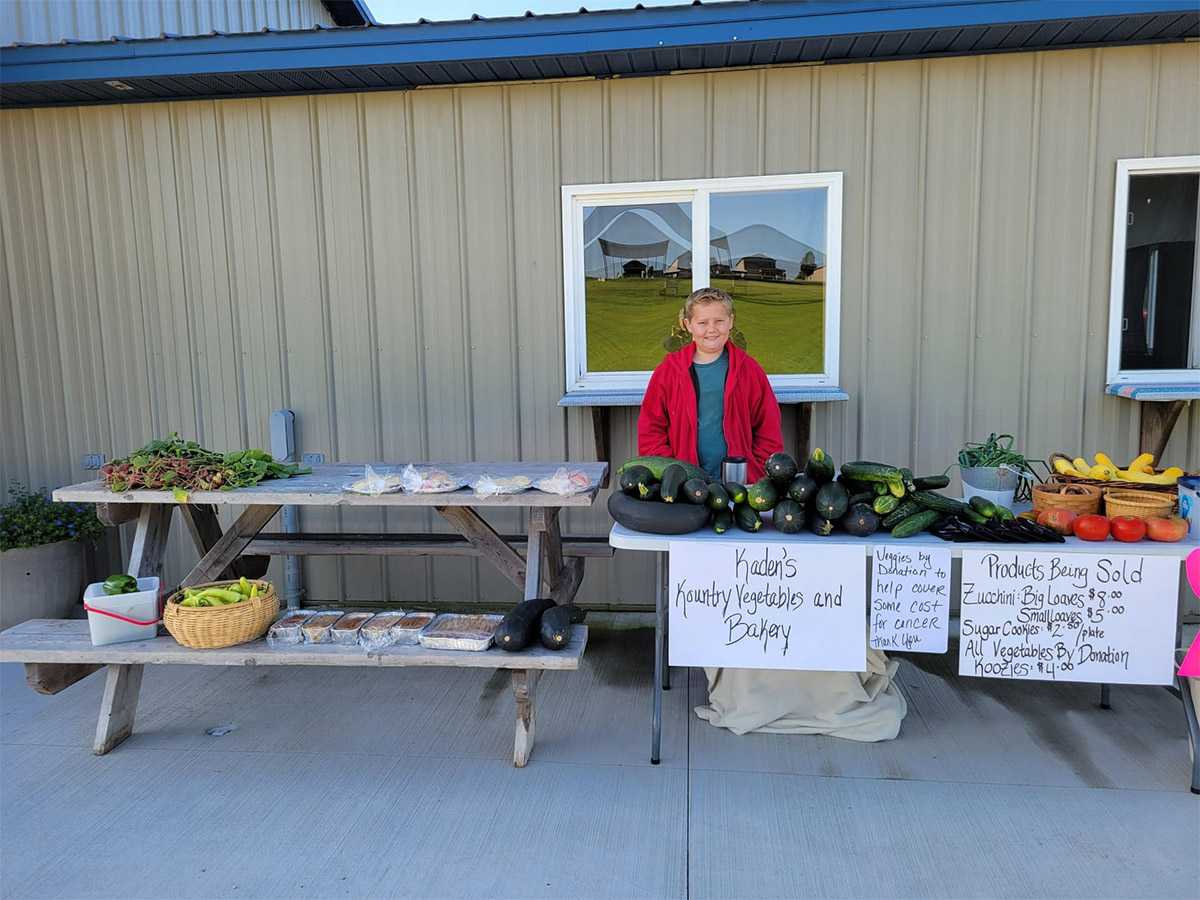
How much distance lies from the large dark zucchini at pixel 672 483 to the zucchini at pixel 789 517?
1.24ft

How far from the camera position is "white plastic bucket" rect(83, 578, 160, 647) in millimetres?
3002

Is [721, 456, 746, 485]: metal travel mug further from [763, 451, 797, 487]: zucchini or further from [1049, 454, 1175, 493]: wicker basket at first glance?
[1049, 454, 1175, 493]: wicker basket

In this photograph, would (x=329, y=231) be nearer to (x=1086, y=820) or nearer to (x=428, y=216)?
(x=428, y=216)

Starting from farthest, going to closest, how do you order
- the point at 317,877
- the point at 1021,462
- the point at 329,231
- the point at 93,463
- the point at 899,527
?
1. the point at 93,463
2. the point at 329,231
3. the point at 1021,462
4. the point at 899,527
5. the point at 317,877

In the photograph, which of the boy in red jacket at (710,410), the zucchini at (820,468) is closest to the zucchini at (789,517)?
the zucchini at (820,468)

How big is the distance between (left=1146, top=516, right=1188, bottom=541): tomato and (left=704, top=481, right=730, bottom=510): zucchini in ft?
4.92

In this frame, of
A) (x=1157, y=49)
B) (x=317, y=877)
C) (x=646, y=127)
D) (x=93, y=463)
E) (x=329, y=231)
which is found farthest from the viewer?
(x=93, y=463)

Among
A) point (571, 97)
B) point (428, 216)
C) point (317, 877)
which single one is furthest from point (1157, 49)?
point (317, 877)

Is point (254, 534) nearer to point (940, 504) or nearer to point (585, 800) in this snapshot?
point (585, 800)

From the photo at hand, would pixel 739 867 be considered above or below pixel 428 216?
below

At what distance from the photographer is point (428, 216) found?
14.6 feet

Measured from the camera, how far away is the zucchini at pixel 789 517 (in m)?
2.70

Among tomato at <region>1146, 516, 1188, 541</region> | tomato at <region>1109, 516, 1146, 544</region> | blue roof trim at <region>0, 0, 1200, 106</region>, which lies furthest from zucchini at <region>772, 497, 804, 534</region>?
blue roof trim at <region>0, 0, 1200, 106</region>

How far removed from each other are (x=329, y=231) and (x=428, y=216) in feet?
2.17
